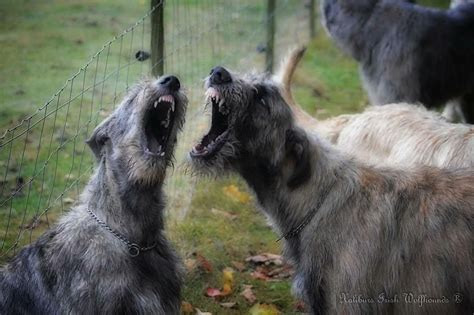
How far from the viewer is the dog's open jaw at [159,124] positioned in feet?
13.9

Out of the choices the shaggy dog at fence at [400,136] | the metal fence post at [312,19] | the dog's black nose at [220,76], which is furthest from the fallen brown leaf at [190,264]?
the metal fence post at [312,19]

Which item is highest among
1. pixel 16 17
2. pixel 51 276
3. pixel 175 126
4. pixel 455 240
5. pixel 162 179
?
pixel 16 17

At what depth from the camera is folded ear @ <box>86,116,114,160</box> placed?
429 centimetres

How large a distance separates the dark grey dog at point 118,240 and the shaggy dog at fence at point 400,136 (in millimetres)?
1224

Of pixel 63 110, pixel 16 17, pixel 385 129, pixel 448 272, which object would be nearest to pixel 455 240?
pixel 448 272

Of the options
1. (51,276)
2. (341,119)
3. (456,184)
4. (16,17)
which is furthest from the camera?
(16,17)

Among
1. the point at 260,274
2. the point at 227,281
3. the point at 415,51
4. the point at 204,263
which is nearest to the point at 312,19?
the point at 415,51

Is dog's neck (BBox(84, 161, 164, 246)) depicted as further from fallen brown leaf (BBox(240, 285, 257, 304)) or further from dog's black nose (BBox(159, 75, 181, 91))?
fallen brown leaf (BBox(240, 285, 257, 304))

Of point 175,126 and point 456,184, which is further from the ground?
point 175,126

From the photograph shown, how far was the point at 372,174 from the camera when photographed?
436 centimetres

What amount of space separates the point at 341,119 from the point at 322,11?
10.3 feet

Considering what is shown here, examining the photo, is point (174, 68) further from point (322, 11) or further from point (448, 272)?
point (448, 272)

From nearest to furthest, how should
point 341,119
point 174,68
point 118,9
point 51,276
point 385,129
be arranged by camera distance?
point 51,276, point 385,129, point 341,119, point 174,68, point 118,9

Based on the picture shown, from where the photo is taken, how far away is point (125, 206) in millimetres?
4168
